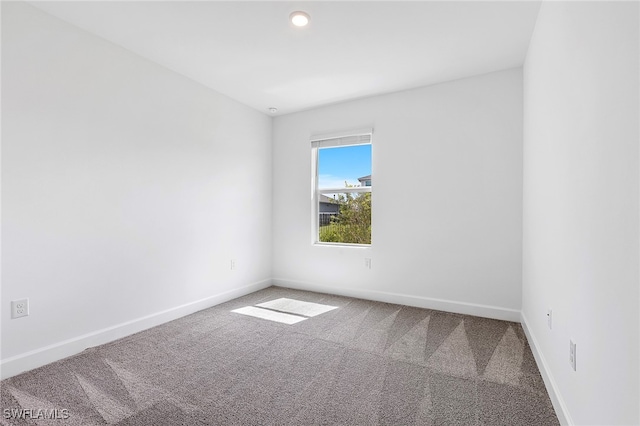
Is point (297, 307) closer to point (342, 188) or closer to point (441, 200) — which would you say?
point (342, 188)

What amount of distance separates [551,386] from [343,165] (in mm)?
3039

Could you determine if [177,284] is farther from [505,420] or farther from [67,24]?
[505,420]

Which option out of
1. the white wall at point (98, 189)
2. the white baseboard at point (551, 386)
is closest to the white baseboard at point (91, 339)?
the white wall at point (98, 189)

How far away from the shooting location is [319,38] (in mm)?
2459

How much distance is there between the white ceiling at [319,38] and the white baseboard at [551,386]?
2358 millimetres

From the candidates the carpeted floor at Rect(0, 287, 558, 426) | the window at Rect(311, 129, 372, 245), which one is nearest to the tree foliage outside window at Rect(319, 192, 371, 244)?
the window at Rect(311, 129, 372, 245)

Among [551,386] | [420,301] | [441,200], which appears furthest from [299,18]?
[420,301]

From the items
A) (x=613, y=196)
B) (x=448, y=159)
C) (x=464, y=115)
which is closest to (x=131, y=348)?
(x=613, y=196)

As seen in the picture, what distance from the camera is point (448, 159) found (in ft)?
10.8

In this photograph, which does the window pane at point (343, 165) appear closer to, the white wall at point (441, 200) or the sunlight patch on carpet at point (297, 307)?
the white wall at point (441, 200)

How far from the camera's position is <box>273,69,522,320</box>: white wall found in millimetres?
3016

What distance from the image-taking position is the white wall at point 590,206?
0.96 meters

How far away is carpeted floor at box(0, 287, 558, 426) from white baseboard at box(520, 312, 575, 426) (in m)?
0.04

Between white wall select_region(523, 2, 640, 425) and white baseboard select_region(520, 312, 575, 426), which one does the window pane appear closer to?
white wall select_region(523, 2, 640, 425)
